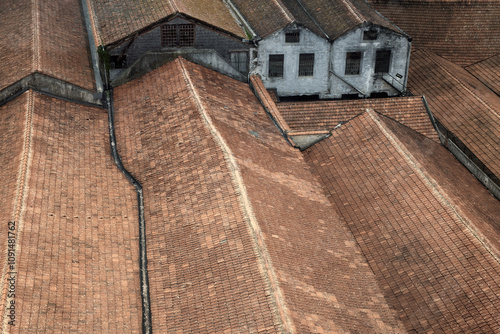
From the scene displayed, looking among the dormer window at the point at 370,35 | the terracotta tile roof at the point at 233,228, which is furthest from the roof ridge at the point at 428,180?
the dormer window at the point at 370,35

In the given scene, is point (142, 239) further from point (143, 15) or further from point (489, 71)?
point (489, 71)

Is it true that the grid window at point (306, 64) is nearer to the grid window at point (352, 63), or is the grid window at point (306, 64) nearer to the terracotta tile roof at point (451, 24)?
the grid window at point (352, 63)

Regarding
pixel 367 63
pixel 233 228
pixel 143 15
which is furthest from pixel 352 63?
pixel 233 228

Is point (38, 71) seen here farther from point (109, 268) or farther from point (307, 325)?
point (307, 325)

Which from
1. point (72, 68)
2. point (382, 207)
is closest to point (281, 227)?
point (382, 207)

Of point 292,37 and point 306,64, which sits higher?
point 292,37

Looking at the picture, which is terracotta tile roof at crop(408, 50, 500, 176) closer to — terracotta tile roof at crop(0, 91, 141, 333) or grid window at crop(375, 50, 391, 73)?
grid window at crop(375, 50, 391, 73)
